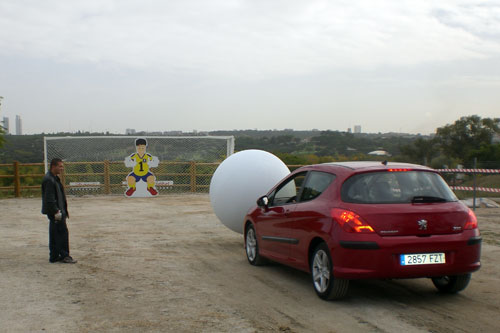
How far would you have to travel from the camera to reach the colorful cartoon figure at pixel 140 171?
24797mm

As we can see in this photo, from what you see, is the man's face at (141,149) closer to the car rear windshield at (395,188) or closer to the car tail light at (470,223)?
the car rear windshield at (395,188)

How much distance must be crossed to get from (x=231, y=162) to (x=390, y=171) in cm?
508

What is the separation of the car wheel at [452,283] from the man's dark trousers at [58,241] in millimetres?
5812

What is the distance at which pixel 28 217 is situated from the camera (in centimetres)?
1762

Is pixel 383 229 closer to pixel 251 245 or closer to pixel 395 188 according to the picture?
pixel 395 188

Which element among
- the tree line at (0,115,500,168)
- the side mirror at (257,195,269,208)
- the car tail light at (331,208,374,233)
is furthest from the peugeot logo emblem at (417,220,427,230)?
the tree line at (0,115,500,168)

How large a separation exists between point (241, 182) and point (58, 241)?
3398 mm

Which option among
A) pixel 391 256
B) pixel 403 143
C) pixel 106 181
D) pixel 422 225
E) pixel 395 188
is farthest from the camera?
pixel 403 143

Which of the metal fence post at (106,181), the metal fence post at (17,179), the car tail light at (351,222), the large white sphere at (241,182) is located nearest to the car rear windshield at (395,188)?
the car tail light at (351,222)

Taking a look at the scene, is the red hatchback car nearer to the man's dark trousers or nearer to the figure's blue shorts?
the man's dark trousers

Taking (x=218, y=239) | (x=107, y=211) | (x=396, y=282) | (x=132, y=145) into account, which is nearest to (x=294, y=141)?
(x=132, y=145)

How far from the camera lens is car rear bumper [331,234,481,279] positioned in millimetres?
6348

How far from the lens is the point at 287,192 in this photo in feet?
30.8

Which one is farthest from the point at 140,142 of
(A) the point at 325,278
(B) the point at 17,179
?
(A) the point at 325,278
